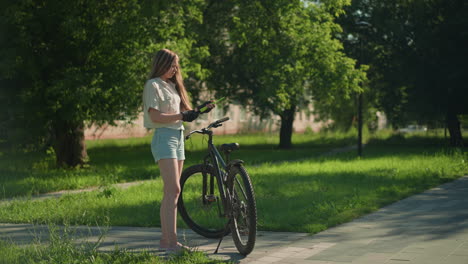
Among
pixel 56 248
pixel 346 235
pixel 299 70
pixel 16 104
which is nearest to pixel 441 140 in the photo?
pixel 299 70

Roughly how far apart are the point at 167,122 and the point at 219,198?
123 centimetres

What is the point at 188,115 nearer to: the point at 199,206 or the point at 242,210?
the point at 242,210

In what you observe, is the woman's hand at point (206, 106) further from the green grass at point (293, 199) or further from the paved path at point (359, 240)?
the green grass at point (293, 199)

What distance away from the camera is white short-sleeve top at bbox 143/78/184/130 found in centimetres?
575

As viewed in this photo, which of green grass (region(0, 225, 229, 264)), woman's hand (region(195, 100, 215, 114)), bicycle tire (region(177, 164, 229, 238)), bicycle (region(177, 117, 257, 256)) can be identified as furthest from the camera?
bicycle tire (region(177, 164, 229, 238))

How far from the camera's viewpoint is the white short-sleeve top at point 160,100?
5.75m

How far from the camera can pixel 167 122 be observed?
574 centimetres

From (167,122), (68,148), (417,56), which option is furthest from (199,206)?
(417,56)

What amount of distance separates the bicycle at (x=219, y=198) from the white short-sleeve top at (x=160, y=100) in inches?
17.8

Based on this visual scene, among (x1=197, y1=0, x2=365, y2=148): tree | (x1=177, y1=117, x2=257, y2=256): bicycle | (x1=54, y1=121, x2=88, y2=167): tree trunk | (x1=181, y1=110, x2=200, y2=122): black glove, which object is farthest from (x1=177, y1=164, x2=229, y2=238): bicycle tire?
(x1=197, y1=0, x2=365, y2=148): tree

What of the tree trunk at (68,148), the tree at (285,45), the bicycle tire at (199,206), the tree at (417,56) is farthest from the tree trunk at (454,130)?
the bicycle tire at (199,206)

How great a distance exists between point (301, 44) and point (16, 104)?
10.7m

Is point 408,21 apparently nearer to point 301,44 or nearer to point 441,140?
point 441,140

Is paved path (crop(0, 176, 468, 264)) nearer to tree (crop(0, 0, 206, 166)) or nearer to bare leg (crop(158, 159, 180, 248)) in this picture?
bare leg (crop(158, 159, 180, 248))
